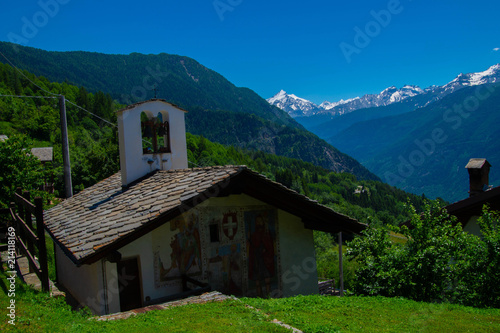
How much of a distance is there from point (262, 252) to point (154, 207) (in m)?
3.04

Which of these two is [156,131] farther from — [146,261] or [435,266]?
[435,266]

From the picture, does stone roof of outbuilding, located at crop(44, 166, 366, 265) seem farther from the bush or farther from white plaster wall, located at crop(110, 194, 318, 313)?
the bush

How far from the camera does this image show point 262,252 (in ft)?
31.4

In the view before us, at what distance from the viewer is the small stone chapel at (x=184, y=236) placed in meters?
7.60

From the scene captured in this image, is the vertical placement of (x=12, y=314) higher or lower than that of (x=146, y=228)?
lower

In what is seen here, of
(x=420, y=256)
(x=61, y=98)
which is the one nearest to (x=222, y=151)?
(x=61, y=98)

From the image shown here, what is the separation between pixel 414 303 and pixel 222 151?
134m

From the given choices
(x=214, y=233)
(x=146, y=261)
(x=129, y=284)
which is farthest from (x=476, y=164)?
(x=129, y=284)

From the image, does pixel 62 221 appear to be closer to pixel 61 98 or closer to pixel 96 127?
pixel 61 98

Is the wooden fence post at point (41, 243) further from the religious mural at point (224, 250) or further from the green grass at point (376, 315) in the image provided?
the green grass at point (376, 315)

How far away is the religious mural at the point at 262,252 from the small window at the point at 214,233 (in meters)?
0.77

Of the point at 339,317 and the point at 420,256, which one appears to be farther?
the point at 420,256

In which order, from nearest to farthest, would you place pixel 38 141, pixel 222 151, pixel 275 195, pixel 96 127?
pixel 275 195 → pixel 38 141 → pixel 96 127 → pixel 222 151

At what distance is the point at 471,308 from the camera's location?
7348mm
